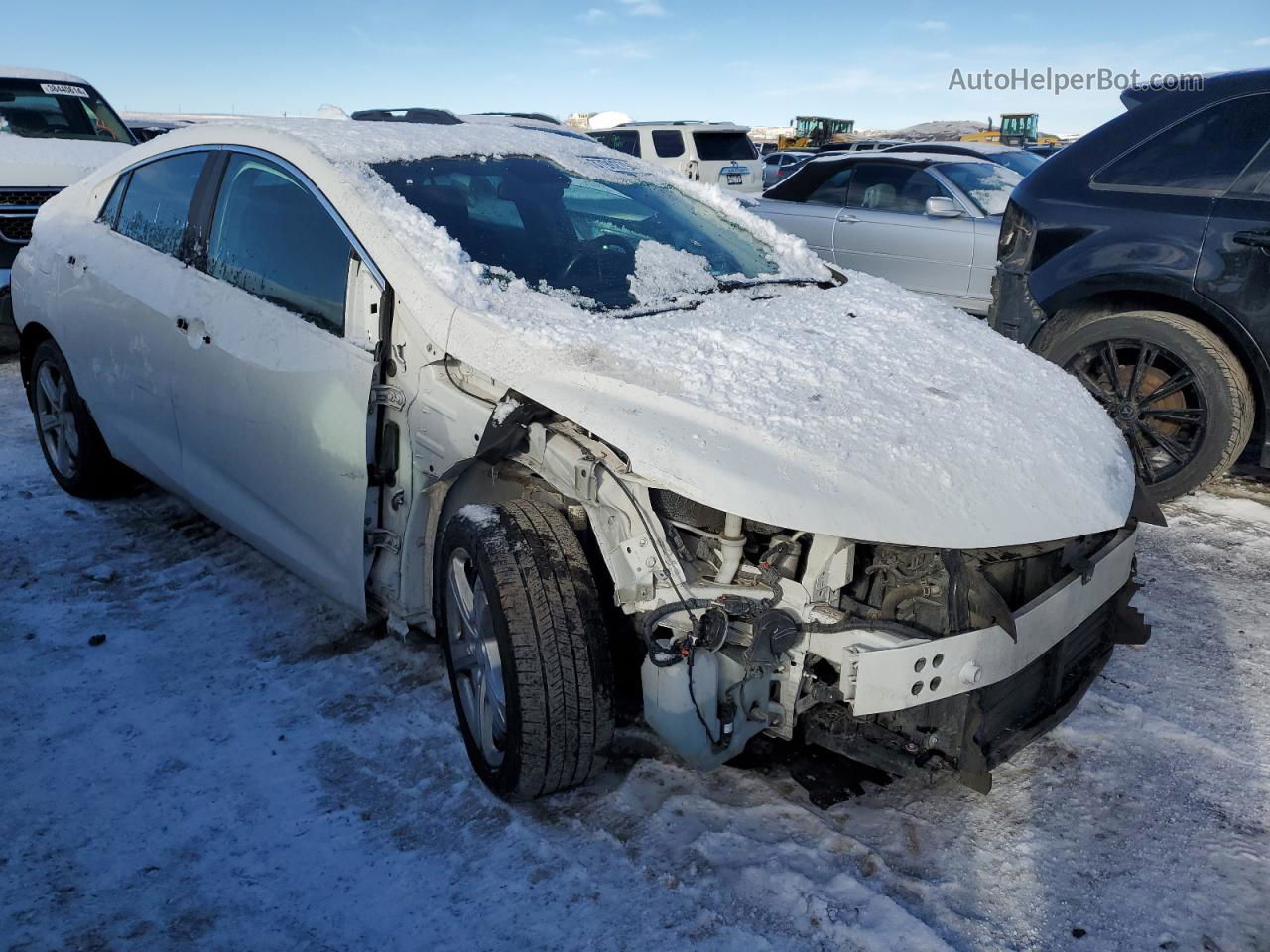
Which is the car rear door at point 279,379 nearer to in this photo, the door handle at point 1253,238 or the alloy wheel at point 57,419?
the alloy wheel at point 57,419

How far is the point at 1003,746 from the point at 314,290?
2357mm

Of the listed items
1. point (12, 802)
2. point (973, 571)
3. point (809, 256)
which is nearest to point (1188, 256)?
point (809, 256)

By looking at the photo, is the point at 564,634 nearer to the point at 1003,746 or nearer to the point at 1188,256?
the point at 1003,746

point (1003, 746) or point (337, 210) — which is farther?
point (337, 210)

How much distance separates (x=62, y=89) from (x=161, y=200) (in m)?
6.16

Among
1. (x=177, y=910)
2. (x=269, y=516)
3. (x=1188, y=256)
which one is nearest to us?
(x=177, y=910)

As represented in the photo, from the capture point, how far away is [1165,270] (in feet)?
15.0

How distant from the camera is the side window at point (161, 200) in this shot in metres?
3.78

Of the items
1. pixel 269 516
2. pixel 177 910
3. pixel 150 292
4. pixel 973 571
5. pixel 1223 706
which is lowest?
pixel 177 910

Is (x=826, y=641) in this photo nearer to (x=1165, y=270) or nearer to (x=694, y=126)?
(x=1165, y=270)

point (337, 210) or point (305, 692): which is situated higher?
point (337, 210)

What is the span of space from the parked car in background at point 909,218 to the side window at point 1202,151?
125 inches

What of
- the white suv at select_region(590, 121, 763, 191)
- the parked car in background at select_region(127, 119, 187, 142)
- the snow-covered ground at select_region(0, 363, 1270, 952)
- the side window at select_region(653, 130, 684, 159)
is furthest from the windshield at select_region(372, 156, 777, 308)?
the side window at select_region(653, 130, 684, 159)

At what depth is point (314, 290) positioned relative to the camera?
314cm
